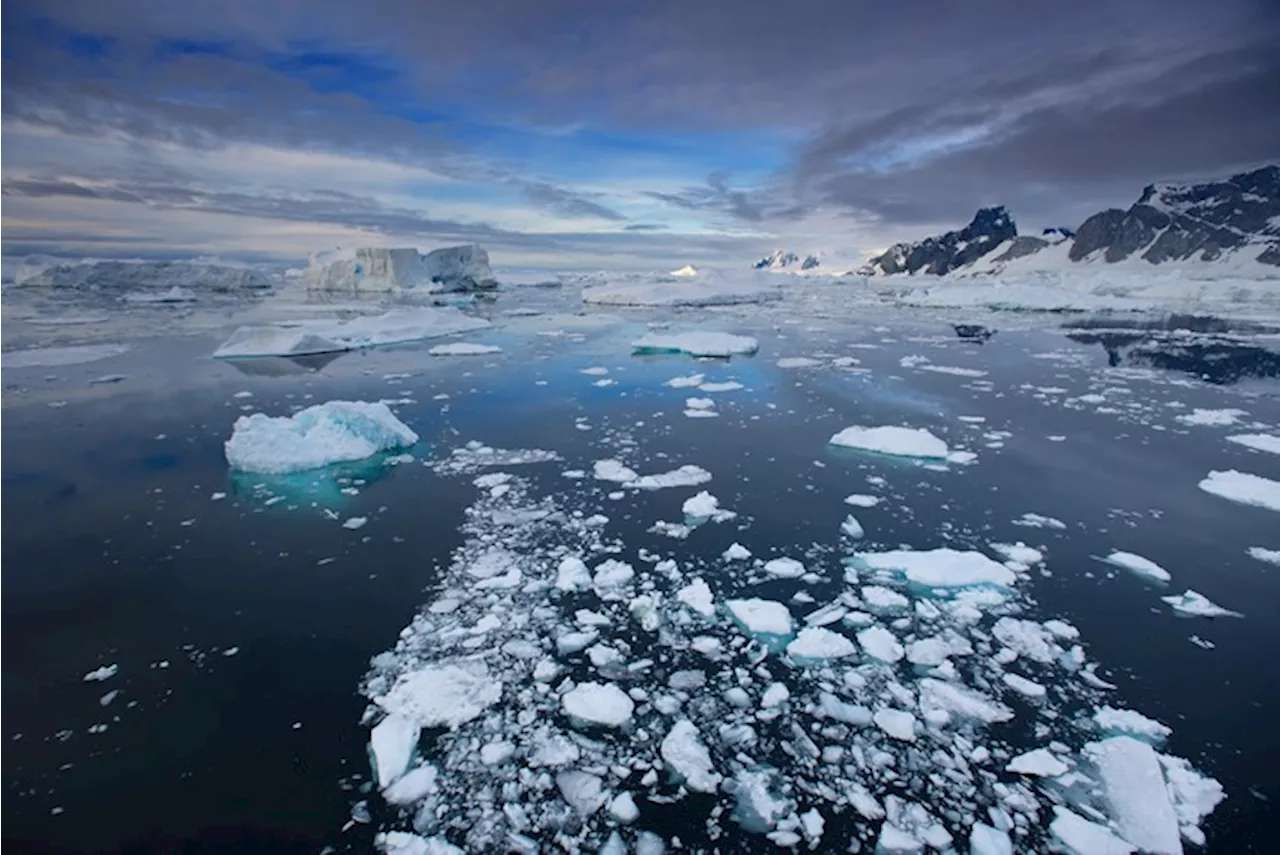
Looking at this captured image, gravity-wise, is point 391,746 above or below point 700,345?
above

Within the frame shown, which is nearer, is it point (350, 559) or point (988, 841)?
point (988, 841)

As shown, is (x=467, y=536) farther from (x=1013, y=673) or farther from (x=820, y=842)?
(x=1013, y=673)

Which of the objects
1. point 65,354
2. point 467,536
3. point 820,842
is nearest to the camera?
point 820,842

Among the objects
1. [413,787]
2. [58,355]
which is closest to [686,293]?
[58,355]

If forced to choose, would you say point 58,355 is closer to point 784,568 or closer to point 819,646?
point 784,568

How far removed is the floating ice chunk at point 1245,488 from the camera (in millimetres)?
5146

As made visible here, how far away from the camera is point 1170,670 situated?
9.78 feet

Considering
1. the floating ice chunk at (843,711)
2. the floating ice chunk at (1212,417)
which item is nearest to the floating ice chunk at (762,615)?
the floating ice chunk at (843,711)

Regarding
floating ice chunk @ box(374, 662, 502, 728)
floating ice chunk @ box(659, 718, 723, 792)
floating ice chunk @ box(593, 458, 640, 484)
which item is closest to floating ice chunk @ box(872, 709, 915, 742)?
floating ice chunk @ box(659, 718, 723, 792)

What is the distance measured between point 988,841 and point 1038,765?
49cm

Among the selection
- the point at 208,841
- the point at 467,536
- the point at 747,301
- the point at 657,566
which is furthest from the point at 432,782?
the point at 747,301

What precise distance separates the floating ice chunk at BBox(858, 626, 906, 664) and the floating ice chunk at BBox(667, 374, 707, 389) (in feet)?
22.4

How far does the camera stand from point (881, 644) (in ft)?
10.4

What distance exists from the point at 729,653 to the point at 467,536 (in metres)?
2.15
